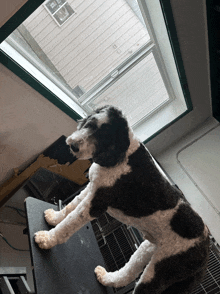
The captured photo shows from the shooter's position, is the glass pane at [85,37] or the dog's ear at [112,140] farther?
the glass pane at [85,37]

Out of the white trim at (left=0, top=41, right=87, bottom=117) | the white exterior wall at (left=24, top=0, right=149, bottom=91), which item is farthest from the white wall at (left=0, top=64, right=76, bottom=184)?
the white exterior wall at (left=24, top=0, right=149, bottom=91)

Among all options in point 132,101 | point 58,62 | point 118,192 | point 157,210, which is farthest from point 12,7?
point 132,101

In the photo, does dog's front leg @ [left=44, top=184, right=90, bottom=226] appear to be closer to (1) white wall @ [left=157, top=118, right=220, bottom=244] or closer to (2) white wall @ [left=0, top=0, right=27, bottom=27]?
(2) white wall @ [left=0, top=0, right=27, bottom=27]

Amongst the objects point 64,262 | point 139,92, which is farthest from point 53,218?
point 139,92

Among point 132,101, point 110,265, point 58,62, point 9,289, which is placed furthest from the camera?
point 132,101

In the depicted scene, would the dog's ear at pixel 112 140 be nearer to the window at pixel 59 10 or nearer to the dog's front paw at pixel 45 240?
the dog's front paw at pixel 45 240

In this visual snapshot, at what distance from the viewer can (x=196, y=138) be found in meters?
2.18

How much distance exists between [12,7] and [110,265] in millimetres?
1344

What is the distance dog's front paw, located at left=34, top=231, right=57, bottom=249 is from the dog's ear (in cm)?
34

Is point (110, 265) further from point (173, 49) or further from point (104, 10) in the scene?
point (104, 10)

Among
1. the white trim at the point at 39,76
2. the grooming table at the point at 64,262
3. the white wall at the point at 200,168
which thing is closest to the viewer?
the grooming table at the point at 64,262

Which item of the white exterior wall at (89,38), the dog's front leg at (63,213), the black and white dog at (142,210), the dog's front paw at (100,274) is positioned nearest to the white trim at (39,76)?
the white exterior wall at (89,38)

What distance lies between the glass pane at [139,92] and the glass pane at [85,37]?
14cm

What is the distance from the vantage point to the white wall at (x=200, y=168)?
1844 mm
